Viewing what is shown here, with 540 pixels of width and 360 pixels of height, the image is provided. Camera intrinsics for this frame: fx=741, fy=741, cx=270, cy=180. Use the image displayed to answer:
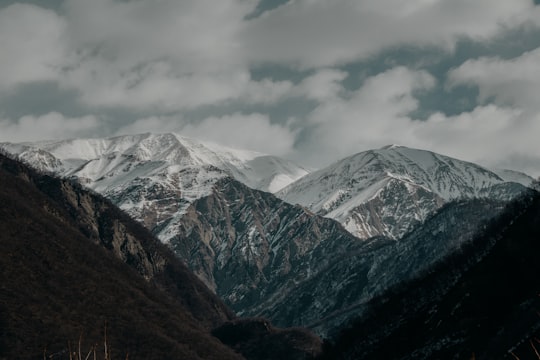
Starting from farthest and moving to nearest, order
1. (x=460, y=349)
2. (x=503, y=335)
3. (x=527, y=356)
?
(x=460, y=349), (x=503, y=335), (x=527, y=356)

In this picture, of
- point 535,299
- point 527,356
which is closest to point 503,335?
point 535,299

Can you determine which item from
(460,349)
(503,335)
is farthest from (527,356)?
(460,349)

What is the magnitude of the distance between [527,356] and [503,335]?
1553 inches

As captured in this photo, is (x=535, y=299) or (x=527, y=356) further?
(x=535, y=299)

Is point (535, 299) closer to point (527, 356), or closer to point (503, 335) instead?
point (503, 335)

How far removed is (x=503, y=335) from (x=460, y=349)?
17.2 metres

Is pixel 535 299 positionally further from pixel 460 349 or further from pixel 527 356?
pixel 527 356

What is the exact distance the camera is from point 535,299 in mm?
185625

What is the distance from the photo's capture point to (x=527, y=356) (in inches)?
5600

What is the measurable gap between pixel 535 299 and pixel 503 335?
43.9 ft

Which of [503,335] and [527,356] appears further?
[503,335]

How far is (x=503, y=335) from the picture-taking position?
181 m

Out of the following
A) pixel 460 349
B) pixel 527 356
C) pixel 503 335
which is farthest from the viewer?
pixel 460 349
